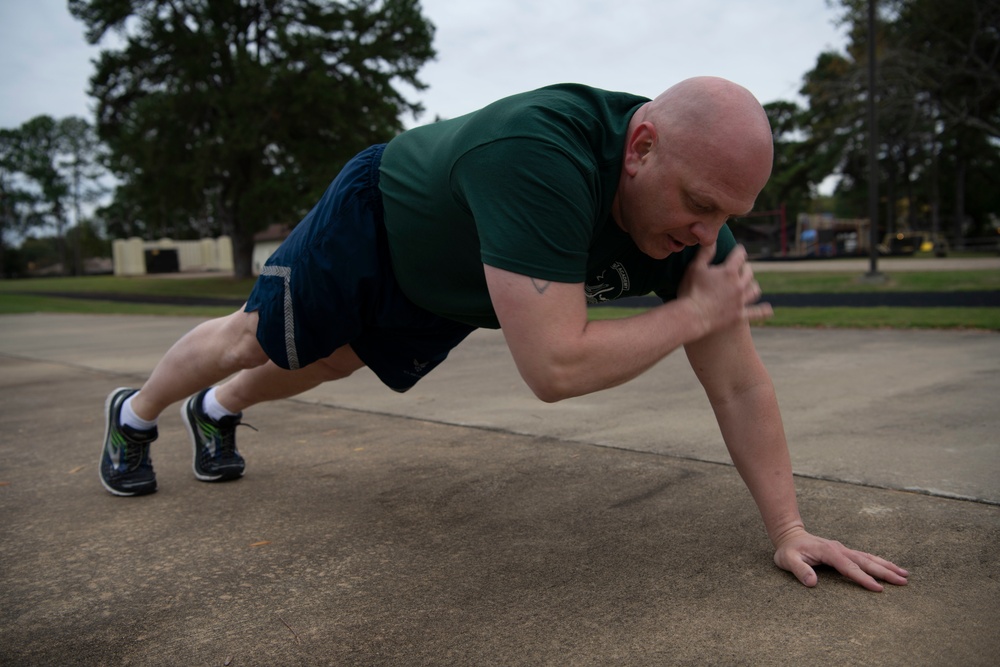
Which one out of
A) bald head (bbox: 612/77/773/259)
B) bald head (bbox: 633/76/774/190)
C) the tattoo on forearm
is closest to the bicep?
the tattoo on forearm

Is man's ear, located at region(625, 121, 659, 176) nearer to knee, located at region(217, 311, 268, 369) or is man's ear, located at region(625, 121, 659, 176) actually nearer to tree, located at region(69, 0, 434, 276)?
knee, located at region(217, 311, 268, 369)

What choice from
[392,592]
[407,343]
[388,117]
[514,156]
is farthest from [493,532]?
[388,117]

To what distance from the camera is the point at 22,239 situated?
257 ft

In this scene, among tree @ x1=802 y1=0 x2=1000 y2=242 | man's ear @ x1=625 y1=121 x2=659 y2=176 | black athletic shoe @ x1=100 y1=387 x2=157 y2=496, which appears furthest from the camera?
tree @ x1=802 y1=0 x2=1000 y2=242

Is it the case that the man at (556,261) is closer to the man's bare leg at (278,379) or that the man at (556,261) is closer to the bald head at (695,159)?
the bald head at (695,159)

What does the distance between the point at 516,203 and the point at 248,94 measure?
996 inches

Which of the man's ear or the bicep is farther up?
the man's ear

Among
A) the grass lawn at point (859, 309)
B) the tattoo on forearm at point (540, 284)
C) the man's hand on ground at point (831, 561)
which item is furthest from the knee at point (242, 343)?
the grass lawn at point (859, 309)

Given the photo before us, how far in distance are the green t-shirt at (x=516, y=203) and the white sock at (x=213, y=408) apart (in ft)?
3.86

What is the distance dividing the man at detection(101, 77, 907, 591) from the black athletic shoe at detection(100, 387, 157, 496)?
0.34 meters

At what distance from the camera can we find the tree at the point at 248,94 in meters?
25.4

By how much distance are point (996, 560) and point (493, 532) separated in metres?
1.31

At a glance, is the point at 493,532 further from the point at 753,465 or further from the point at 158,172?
the point at 158,172

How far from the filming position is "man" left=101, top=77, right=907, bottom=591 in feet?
5.56
